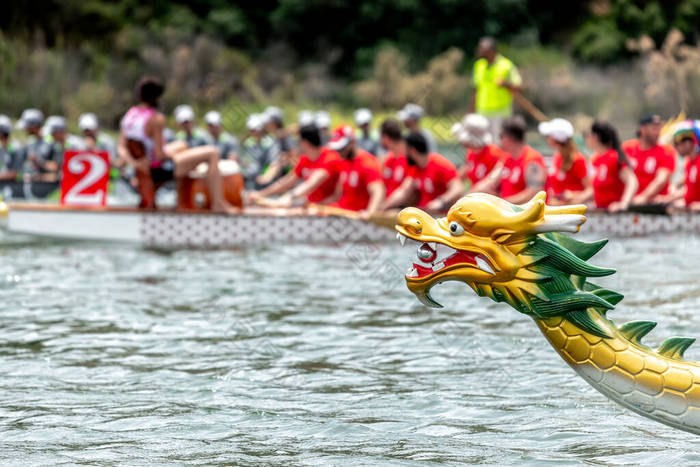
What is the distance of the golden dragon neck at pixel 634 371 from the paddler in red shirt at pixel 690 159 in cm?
776

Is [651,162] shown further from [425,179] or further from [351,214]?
[351,214]

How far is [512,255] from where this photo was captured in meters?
4.07

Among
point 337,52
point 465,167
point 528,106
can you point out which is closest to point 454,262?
point 465,167

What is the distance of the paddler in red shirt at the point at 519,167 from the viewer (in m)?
11.3

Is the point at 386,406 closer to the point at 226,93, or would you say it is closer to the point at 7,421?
the point at 7,421

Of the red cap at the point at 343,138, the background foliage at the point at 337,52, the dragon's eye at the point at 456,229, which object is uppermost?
the background foliage at the point at 337,52

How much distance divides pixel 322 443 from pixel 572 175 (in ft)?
23.6

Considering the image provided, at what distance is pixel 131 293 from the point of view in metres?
9.09

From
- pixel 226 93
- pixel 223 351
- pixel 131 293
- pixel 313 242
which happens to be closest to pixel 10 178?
pixel 313 242

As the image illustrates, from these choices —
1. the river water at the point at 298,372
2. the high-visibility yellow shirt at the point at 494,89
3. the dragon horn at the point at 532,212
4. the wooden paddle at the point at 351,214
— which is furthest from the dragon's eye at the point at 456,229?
the high-visibility yellow shirt at the point at 494,89

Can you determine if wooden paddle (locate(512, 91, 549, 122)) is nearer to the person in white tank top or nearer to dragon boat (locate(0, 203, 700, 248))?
dragon boat (locate(0, 203, 700, 248))

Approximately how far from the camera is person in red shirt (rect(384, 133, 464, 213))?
11.5 metres

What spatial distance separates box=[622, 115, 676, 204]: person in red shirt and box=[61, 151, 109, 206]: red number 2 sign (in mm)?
5285

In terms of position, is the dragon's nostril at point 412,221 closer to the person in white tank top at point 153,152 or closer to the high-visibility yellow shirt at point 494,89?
the person in white tank top at point 153,152
